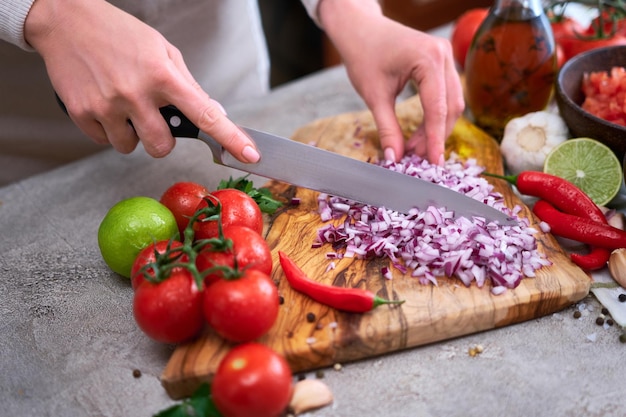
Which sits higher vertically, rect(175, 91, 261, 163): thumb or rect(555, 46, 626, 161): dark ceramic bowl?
rect(175, 91, 261, 163): thumb

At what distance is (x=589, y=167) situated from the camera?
67.2 inches

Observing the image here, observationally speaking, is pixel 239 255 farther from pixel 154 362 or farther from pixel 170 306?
pixel 154 362

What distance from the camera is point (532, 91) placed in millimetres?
1963

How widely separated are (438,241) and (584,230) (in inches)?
15.8

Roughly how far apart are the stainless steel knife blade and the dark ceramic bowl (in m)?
0.41

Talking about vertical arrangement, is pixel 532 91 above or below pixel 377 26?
below

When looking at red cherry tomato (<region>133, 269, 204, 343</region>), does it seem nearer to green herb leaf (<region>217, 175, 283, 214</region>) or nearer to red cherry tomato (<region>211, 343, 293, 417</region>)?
red cherry tomato (<region>211, 343, 293, 417</region>)

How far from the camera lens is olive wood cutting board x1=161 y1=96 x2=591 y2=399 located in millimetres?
1239

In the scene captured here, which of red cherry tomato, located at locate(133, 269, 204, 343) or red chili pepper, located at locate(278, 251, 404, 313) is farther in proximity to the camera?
red chili pepper, located at locate(278, 251, 404, 313)

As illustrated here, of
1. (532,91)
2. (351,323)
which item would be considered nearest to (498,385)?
(351,323)

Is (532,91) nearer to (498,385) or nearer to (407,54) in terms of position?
(407,54)

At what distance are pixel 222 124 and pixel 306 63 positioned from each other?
3.23 meters

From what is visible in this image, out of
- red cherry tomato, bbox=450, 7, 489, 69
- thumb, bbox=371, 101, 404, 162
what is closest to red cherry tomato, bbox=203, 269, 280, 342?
thumb, bbox=371, 101, 404, 162

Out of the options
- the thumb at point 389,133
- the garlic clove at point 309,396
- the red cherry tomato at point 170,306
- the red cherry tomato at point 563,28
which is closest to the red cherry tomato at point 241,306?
the red cherry tomato at point 170,306
